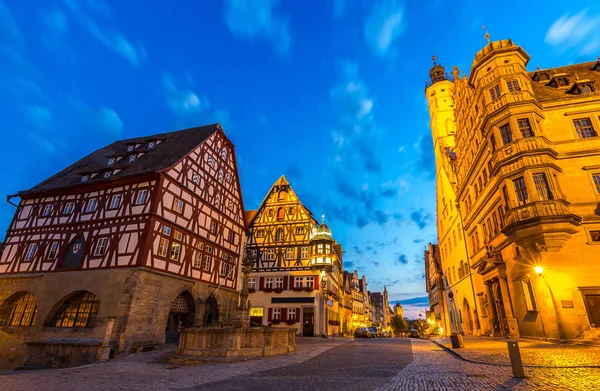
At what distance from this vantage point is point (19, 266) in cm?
2272

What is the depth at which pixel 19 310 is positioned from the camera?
72.0ft

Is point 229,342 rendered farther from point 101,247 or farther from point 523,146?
point 523,146

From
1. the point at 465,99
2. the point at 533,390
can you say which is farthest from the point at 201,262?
the point at 465,99

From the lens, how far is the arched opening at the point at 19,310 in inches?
845

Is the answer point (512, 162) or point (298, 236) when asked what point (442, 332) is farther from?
point (512, 162)

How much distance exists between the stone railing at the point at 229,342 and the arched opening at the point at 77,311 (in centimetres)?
891

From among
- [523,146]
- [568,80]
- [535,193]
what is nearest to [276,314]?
[535,193]

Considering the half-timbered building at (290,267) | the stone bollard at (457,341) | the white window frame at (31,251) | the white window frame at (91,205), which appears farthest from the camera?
the half-timbered building at (290,267)

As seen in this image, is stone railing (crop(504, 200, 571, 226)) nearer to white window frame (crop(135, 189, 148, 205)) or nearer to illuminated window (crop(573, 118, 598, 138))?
illuminated window (crop(573, 118, 598, 138))

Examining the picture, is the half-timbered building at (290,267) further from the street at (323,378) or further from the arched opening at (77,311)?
the street at (323,378)

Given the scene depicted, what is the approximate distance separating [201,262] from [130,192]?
25.2ft

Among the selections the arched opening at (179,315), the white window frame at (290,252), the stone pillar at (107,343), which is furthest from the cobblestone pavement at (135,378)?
the white window frame at (290,252)

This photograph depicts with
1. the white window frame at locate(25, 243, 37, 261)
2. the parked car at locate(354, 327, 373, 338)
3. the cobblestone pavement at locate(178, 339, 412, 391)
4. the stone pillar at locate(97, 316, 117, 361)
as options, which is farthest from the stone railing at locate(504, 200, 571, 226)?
the white window frame at locate(25, 243, 37, 261)

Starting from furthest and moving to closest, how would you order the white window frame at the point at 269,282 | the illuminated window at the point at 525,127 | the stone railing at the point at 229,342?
Answer: the white window frame at the point at 269,282 < the illuminated window at the point at 525,127 < the stone railing at the point at 229,342
